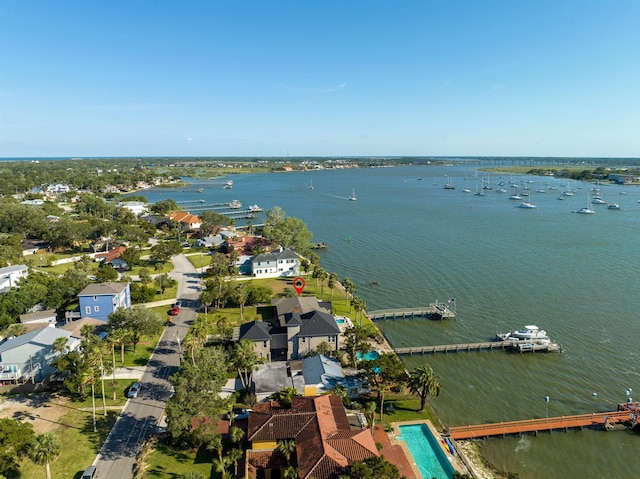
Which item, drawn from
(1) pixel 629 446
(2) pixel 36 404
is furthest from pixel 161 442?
(1) pixel 629 446

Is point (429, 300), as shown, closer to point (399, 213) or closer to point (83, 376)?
point (83, 376)

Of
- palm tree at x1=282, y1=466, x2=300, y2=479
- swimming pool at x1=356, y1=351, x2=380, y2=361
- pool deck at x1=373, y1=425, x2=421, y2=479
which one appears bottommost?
pool deck at x1=373, y1=425, x2=421, y2=479

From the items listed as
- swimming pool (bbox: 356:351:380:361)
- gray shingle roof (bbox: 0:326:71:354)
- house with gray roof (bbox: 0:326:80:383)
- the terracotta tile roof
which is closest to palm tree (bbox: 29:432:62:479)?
the terracotta tile roof

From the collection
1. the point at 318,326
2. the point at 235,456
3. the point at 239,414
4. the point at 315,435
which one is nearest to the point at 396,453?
the point at 315,435

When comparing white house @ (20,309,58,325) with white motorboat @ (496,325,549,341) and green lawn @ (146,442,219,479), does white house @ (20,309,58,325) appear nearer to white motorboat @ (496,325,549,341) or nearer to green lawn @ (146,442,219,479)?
green lawn @ (146,442,219,479)

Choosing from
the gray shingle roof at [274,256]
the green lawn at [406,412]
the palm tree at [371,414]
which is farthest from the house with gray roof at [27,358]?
the gray shingle roof at [274,256]

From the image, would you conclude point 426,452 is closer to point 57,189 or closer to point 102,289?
point 102,289
